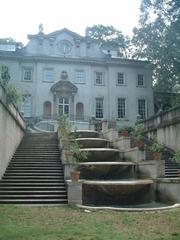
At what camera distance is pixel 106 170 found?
1463 cm

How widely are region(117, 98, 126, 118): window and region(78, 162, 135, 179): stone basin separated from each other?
79.6ft

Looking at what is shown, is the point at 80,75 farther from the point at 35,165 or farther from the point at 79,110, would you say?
the point at 35,165

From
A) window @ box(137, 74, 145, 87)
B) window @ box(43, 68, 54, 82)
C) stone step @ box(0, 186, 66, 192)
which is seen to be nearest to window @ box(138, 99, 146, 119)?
window @ box(137, 74, 145, 87)

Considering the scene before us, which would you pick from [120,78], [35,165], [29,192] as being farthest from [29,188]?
[120,78]

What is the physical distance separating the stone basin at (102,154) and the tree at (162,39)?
53.4ft

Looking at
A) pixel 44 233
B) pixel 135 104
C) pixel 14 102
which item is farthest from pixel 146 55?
pixel 44 233

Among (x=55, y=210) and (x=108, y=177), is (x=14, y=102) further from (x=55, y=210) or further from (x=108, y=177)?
(x=55, y=210)

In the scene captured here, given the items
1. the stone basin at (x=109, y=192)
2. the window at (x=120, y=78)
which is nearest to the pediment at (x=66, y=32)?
the window at (x=120, y=78)

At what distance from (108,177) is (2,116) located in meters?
5.34

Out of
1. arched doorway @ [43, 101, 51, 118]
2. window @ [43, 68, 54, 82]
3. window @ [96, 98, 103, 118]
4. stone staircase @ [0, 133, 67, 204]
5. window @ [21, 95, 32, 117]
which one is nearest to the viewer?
stone staircase @ [0, 133, 67, 204]

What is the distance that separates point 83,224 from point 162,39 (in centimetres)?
2953

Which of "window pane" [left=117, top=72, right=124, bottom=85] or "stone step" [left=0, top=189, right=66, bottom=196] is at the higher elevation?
"window pane" [left=117, top=72, right=124, bottom=85]

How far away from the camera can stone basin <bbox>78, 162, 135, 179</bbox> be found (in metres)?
14.3

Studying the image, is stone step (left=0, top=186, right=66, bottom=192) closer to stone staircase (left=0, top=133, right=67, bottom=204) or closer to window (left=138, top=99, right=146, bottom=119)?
stone staircase (left=0, top=133, right=67, bottom=204)
